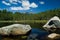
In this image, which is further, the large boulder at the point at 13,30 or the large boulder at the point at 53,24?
the large boulder at the point at 53,24

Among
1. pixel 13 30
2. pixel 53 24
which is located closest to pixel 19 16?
pixel 13 30

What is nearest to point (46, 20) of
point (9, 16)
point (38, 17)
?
point (38, 17)

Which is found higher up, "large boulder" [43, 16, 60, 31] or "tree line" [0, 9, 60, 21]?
"tree line" [0, 9, 60, 21]

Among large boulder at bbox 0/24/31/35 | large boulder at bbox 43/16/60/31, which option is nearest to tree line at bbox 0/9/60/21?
large boulder at bbox 43/16/60/31

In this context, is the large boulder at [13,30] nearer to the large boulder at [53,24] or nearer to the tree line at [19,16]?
the tree line at [19,16]

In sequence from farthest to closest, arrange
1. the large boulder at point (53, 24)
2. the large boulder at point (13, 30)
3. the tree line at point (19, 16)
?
the large boulder at point (53, 24) < the tree line at point (19, 16) < the large boulder at point (13, 30)

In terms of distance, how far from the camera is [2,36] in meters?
5.54

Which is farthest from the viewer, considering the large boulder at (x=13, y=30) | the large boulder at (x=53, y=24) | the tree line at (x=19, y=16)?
the large boulder at (x=53, y=24)

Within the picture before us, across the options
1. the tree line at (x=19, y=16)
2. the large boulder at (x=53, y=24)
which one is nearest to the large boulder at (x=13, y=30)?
the tree line at (x=19, y=16)

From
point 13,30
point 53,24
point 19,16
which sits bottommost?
point 53,24

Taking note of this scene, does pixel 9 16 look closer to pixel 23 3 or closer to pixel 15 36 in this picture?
pixel 23 3

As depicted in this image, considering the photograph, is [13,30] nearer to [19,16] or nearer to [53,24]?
[19,16]

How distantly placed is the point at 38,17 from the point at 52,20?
2.97 ft

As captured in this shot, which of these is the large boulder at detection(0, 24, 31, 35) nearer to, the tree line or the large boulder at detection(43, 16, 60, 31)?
the tree line
